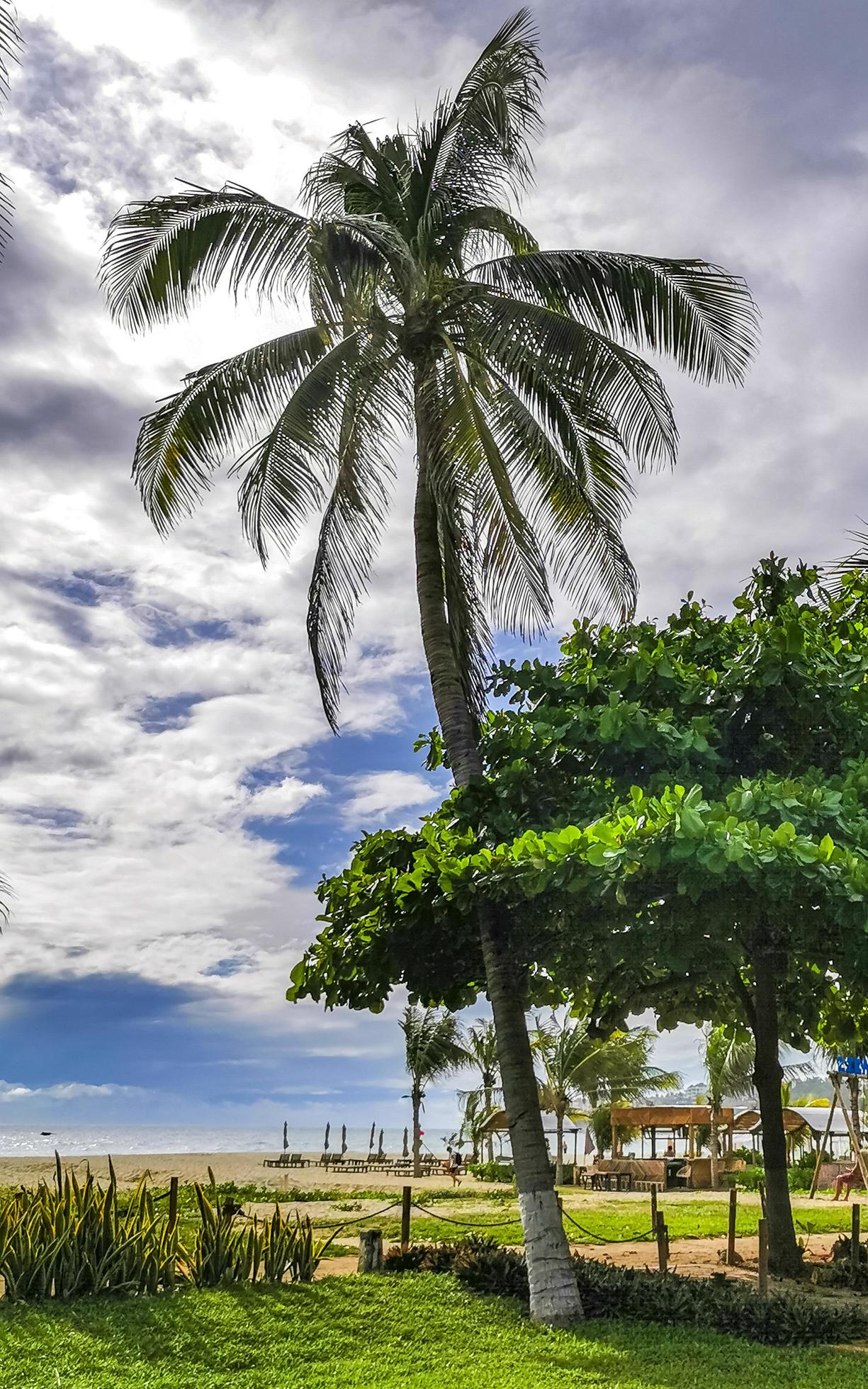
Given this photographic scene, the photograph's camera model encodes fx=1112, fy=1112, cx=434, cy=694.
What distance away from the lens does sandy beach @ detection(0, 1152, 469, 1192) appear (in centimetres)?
3256

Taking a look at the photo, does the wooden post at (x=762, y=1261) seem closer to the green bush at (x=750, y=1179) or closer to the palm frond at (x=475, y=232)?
the palm frond at (x=475, y=232)

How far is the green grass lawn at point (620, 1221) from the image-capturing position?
17750 millimetres

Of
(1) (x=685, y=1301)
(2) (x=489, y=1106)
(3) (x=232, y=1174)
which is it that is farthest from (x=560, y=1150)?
(1) (x=685, y=1301)

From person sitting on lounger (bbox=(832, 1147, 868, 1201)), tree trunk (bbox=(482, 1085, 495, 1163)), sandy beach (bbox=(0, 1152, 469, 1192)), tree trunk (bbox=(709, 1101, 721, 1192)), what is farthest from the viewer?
tree trunk (bbox=(482, 1085, 495, 1163))

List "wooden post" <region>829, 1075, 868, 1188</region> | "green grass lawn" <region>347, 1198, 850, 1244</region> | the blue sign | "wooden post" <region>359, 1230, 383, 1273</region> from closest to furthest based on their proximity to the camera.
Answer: "wooden post" <region>359, 1230, 383, 1273</region> → the blue sign → "green grass lawn" <region>347, 1198, 850, 1244</region> → "wooden post" <region>829, 1075, 868, 1188</region>

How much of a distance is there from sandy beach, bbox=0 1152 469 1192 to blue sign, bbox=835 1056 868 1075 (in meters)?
15.7

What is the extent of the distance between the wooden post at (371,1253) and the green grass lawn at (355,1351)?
1.60 m

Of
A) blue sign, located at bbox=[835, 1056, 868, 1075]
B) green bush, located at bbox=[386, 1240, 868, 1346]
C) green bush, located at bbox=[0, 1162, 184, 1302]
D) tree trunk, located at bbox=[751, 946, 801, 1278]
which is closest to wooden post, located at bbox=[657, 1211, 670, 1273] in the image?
green bush, located at bbox=[386, 1240, 868, 1346]

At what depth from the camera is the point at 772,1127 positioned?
44.0 feet

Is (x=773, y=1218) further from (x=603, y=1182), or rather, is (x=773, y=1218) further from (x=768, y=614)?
(x=603, y=1182)

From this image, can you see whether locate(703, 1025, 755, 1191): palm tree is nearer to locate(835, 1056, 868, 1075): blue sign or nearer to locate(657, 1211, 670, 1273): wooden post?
locate(835, 1056, 868, 1075): blue sign

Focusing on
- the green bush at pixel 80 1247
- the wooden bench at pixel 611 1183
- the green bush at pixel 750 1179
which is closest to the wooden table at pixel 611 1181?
the wooden bench at pixel 611 1183

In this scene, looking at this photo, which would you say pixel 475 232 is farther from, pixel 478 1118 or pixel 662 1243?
pixel 478 1118

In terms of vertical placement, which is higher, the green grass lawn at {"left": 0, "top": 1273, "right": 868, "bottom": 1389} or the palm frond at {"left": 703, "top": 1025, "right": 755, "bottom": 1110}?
the palm frond at {"left": 703, "top": 1025, "right": 755, "bottom": 1110}
